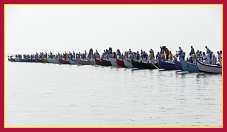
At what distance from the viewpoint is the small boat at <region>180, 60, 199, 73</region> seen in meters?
41.0

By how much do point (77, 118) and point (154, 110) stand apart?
2.88m

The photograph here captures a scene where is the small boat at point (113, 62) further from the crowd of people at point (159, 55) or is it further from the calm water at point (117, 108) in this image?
the calm water at point (117, 108)

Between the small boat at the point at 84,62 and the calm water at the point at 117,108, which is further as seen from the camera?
the small boat at the point at 84,62

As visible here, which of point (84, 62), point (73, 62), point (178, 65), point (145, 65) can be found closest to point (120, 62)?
point (145, 65)

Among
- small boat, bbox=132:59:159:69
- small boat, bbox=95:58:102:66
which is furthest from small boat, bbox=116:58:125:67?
small boat, bbox=95:58:102:66

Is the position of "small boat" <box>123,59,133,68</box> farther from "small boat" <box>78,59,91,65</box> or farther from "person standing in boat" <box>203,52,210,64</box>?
"small boat" <box>78,59,91,65</box>

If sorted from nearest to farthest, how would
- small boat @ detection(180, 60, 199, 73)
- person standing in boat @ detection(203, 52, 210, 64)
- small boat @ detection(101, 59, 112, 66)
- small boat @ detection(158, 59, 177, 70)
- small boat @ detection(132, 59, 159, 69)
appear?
small boat @ detection(180, 60, 199, 73), person standing in boat @ detection(203, 52, 210, 64), small boat @ detection(158, 59, 177, 70), small boat @ detection(132, 59, 159, 69), small boat @ detection(101, 59, 112, 66)

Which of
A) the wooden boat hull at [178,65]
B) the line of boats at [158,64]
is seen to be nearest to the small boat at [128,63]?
the line of boats at [158,64]

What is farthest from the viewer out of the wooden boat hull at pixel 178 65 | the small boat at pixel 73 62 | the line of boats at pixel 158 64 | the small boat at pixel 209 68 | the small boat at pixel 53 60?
the small boat at pixel 53 60

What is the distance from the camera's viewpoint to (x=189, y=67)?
41.9m

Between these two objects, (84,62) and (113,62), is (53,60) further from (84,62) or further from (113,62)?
(113,62)

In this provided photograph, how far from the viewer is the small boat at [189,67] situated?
4103 centimetres

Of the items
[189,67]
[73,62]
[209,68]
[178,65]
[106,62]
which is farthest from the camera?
[73,62]

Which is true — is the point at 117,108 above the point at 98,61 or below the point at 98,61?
below
